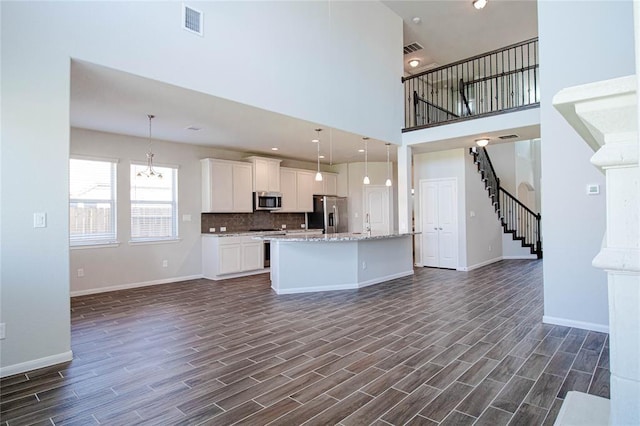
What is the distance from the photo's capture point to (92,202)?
233 inches

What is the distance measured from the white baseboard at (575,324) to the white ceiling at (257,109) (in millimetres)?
3371

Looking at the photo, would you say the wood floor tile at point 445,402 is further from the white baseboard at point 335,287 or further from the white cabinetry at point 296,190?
the white cabinetry at point 296,190

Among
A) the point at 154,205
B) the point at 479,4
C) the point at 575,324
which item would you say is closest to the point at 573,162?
the point at 575,324

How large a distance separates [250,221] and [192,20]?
485cm

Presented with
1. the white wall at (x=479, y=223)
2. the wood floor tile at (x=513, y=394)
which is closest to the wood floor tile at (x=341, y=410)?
the wood floor tile at (x=513, y=394)

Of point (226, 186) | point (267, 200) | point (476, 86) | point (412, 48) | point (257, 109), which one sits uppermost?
point (412, 48)

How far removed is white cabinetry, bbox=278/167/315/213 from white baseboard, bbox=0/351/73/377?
5.67 meters

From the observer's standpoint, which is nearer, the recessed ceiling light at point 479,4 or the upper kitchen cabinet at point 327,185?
the recessed ceiling light at point 479,4

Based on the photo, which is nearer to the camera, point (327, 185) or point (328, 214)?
point (328, 214)

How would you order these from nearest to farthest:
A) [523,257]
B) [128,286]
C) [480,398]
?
[480,398], [128,286], [523,257]

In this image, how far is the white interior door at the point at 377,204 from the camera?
965cm

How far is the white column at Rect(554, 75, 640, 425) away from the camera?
95 cm

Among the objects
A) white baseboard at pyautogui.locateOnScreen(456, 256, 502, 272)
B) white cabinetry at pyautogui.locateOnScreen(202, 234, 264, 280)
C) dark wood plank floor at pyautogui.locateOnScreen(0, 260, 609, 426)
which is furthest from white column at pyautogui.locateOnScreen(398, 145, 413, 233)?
white cabinetry at pyautogui.locateOnScreen(202, 234, 264, 280)

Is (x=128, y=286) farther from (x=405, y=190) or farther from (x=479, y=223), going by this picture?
(x=479, y=223)
